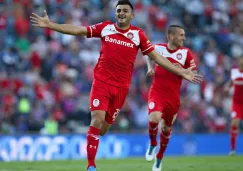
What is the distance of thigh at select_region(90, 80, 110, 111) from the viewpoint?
38.9 ft

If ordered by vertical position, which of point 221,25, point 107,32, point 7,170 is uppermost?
point 221,25

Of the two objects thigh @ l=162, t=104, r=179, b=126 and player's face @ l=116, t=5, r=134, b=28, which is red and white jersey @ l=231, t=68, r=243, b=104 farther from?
player's face @ l=116, t=5, r=134, b=28

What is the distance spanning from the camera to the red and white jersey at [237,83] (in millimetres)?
20359

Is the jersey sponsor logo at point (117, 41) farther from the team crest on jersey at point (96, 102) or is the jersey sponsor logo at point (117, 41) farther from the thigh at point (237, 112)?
the thigh at point (237, 112)

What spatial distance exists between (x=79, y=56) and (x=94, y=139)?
1361 cm

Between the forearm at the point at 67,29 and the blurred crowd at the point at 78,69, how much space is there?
10.6m

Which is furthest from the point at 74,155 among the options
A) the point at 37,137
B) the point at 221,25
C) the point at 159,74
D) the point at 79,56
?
the point at 221,25

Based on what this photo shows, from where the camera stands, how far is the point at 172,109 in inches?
570

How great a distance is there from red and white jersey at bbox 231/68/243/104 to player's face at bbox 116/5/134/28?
8.79 metres

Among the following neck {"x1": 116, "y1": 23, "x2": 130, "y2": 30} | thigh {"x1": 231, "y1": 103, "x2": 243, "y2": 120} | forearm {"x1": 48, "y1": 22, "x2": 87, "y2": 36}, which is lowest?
thigh {"x1": 231, "y1": 103, "x2": 243, "y2": 120}

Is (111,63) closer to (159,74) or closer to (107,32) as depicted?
(107,32)

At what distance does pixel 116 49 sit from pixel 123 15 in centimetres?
63

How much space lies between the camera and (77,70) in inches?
965

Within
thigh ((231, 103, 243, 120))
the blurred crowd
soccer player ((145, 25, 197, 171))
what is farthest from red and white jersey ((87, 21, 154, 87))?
the blurred crowd
